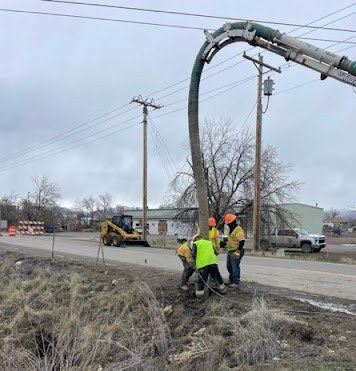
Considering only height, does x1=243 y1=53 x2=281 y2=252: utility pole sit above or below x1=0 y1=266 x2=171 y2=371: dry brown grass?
above

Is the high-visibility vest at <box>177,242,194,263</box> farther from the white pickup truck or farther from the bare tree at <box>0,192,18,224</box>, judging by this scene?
the bare tree at <box>0,192,18,224</box>

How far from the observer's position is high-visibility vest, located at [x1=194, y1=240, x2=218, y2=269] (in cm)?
958

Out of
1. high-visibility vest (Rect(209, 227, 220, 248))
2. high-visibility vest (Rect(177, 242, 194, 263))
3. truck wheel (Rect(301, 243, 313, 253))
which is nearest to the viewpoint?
high-visibility vest (Rect(177, 242, 194, 263))

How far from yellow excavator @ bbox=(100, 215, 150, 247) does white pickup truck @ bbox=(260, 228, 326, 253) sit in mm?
11209

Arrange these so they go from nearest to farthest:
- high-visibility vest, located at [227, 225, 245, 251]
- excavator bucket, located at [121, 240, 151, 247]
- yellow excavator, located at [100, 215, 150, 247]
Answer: high-visibility vest, located at [227, 225, 245, 251], yellow excavator, located at [100, 215, 150, 247], excavator bucket, located at [121, 240, 151, 247]

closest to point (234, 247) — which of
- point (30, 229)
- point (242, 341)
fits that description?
point (242, 341)

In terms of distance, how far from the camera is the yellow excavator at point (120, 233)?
33.1 meters

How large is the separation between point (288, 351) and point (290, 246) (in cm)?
3324

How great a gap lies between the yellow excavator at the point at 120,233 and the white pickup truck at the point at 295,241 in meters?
11.2

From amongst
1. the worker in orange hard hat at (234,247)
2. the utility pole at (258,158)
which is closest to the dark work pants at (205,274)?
the worker in orange hard hat at (234,247)

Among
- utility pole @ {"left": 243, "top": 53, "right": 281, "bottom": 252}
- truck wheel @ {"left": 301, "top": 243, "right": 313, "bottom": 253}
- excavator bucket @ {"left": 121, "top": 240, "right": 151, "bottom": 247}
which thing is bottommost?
truck wheel @ {"left": 301, "top": 243, "right": 313, "bottom": 253}

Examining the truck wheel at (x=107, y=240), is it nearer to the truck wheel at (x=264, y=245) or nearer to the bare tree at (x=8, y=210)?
the truck wheel at (x=264, y=245)

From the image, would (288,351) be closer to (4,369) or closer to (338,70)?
(4,369)

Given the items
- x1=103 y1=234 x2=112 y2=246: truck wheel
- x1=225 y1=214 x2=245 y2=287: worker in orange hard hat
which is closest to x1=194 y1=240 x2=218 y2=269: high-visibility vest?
→ x1=225 y1=214 x2=245 y2=287: worker in orange hard hat
